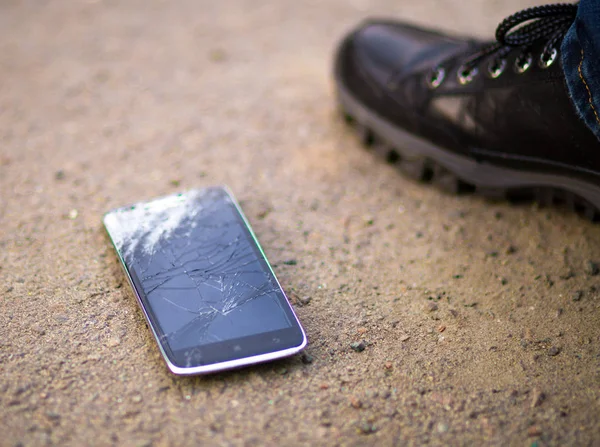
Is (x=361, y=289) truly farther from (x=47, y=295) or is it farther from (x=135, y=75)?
(x=135, y=75)

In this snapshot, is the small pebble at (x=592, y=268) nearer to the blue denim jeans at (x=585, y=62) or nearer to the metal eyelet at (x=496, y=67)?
the blue denim jeans at (x=585, y=62)

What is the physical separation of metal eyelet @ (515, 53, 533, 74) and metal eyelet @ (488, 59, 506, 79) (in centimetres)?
4

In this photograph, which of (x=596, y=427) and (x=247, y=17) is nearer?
(x=596, y=427)

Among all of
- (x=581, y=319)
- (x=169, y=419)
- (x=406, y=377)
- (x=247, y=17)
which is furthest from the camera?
(x=247, y=17)

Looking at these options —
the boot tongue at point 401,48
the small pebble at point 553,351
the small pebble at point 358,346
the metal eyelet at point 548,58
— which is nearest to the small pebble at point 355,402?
the small pebble at point 358,346

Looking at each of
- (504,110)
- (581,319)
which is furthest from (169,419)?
(504,110)

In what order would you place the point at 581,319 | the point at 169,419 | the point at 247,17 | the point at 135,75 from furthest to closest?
1. the point at 247,17
2. the point at 135,75
3. the point at 581,319
4. the point at 169,419

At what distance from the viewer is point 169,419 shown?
107 cm

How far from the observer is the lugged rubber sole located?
146cm

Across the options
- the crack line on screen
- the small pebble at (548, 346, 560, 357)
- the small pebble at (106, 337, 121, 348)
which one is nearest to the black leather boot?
the small pebble at (548, 346, 560, 357)

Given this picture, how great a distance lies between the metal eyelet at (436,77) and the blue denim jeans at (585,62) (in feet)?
1.27

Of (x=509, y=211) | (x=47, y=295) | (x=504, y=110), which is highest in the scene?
(x=504, y=110)

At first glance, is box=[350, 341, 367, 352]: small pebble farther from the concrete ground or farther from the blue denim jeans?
the blue denim jeans

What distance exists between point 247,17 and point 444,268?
5.28ft
